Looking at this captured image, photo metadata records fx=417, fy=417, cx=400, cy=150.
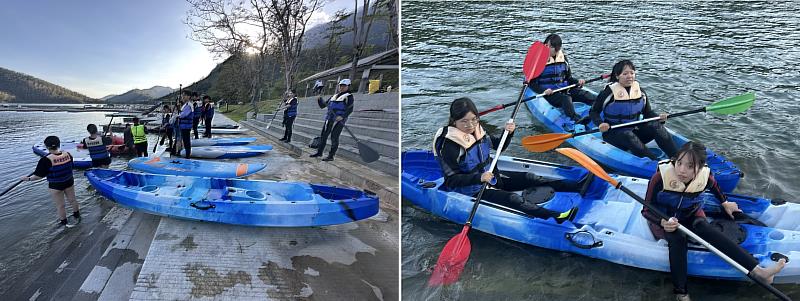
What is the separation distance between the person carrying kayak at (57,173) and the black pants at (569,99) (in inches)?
221

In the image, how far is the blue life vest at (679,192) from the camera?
8.80 feet

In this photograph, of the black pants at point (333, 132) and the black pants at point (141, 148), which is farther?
the black pants at point (141, 148)

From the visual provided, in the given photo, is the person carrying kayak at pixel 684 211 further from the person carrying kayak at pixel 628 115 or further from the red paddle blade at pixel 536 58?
the red paddle blade at pixel 536 58

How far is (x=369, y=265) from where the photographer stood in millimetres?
2980

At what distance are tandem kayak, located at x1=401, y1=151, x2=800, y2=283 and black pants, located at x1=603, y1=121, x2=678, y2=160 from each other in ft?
3.29

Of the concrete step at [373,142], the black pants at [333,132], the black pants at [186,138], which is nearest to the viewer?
the concrete step at [373,142]

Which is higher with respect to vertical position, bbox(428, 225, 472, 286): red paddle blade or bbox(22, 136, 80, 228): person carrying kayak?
bbox(22, 136, 80, 228): person carrying kayak

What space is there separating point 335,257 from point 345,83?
9.47 ft

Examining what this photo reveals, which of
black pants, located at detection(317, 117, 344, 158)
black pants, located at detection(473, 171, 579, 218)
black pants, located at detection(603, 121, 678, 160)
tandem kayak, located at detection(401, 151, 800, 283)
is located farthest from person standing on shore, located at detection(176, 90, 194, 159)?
black pants, located at detection(603, 121, 678, 160)

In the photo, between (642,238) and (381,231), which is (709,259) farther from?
(381,231)

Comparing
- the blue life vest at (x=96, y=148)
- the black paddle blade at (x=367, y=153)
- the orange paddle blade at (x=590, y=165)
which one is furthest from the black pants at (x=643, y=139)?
the blue life vest at (x=96, y=148)

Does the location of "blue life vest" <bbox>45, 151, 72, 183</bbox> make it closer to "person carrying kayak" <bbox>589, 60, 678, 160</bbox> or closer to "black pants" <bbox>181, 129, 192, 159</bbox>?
"black pants" <bbox>181, 129, 192, 159</bbox>

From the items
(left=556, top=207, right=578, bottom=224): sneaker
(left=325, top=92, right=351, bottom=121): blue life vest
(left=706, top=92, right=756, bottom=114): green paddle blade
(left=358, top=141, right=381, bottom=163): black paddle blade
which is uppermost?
(left=325, top=92, right=351, bottom=121): blue life vest

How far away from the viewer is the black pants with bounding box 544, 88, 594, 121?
5.59 m
